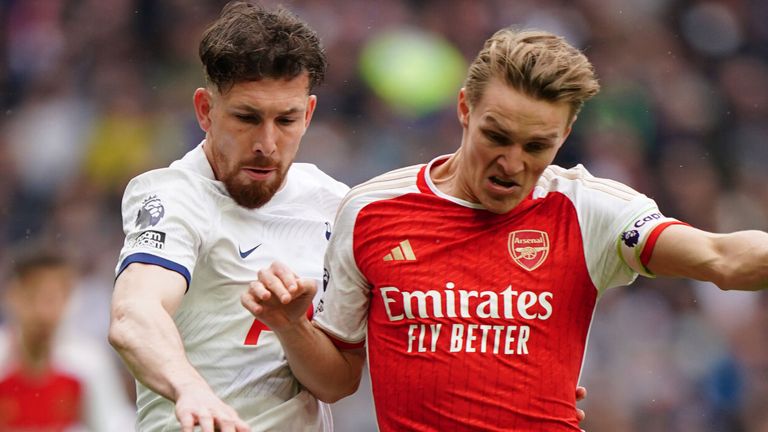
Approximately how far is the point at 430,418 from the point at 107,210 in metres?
6.55

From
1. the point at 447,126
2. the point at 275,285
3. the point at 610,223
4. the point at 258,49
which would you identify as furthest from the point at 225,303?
the point at 447,126

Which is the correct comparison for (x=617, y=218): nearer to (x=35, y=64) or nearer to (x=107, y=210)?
(x=107, y=210)

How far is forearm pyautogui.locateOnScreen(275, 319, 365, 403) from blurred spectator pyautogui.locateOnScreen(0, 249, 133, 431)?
2.94 metres

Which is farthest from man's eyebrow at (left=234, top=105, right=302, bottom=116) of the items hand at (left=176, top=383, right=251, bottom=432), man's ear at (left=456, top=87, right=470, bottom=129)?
hand at (left=176, top=383, right=251, bottom=432)

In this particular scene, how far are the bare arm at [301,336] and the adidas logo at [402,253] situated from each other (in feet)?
0.97

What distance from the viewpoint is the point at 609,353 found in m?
9.31

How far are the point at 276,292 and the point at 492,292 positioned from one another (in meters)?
0.66

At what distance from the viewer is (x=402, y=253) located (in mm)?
3916

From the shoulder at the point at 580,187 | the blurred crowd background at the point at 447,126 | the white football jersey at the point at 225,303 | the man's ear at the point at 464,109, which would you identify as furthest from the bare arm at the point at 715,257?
the blurred crowd background at the point at 447,126

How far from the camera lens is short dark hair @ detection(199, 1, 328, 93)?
4.18 metres

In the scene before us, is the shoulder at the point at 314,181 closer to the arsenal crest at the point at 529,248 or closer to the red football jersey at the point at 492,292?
the red football jersey at the point at 492,292

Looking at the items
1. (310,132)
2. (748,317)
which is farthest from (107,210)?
(748,317)

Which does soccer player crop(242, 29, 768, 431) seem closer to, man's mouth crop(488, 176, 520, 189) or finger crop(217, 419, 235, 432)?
man's mouth crop(488, 176, 520, 189)

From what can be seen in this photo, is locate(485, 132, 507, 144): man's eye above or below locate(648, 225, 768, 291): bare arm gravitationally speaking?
Result: above
